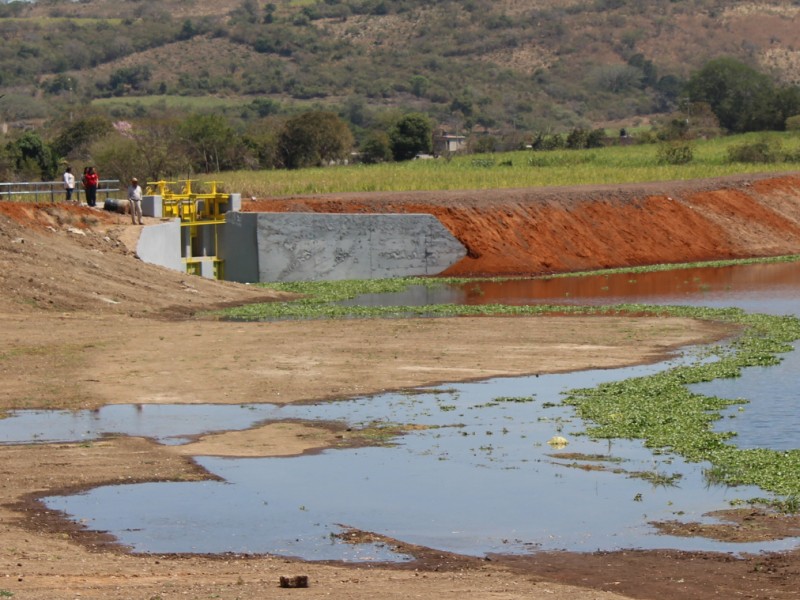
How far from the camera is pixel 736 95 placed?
12406 cm

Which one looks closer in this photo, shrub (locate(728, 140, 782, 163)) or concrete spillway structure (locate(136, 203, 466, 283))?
concrete spillway structure (locate(136, 203, 466, 283))

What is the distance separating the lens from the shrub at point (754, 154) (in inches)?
3364

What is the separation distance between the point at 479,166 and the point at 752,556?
228ft

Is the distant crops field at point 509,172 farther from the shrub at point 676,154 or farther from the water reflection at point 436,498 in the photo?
the water reflection at point 436,498

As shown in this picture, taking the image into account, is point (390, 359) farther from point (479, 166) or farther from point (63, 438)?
point (479, 166)

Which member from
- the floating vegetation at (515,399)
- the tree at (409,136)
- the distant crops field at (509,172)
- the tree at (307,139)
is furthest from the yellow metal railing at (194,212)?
the tree at (409,136)

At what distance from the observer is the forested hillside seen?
166000mm

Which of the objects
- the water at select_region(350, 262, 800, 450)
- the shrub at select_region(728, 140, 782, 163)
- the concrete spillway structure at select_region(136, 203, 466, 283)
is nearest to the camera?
the water at select_region(350, 262, 800, 450)

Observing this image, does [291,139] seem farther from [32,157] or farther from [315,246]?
[315,246]

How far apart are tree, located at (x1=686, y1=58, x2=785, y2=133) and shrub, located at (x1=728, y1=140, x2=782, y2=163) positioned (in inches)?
1007

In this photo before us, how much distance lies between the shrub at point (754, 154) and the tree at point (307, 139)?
23.3 meters

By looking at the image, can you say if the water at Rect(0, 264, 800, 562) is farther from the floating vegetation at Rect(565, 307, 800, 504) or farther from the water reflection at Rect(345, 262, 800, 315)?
the water reflection at Rect(345, 262, 800, 315)

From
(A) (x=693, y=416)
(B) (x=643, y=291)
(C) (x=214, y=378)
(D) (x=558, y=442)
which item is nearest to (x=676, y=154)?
(B) (x=643, y=291)

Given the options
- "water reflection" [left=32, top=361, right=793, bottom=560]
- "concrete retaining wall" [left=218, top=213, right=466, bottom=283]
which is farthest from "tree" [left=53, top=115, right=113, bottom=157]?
"water reflection" [left=32, top=361, right=793, bottom=560]
